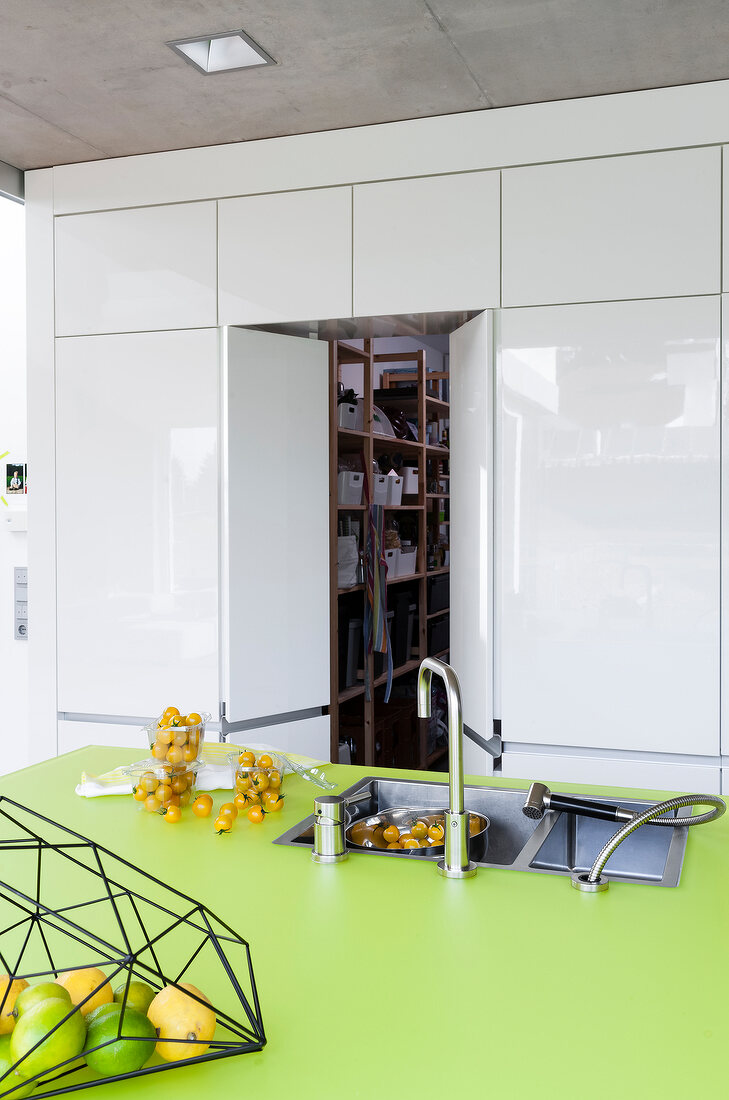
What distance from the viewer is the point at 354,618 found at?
172 inches

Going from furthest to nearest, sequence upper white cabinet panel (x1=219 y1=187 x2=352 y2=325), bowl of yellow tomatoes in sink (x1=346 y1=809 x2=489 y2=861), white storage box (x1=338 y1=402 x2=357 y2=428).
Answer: white storage box (x1=338 y1=402 x2=357 y2=428)
upper white cabinet panel (x1=219 y1=187 x2=352 y2=325)
bowl of yellow tomatoes in sink (x1=346 y1=809 x2=489 y2=861)

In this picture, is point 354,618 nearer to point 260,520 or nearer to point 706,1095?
point 260,520

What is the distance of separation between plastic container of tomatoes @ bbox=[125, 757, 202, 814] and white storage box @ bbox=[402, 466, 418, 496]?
3.33m

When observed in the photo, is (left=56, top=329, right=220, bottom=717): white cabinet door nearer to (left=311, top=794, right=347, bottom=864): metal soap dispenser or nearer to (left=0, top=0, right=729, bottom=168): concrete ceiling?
(left=0, top=0, right=729, bottom=168): concrete ceiling

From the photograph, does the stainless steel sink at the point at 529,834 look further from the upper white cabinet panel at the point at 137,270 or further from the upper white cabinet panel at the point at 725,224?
the upper white cabinet panel at the point at 137,270

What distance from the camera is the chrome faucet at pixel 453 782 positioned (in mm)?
1409

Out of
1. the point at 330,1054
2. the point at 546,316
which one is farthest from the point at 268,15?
the point at 330,1054

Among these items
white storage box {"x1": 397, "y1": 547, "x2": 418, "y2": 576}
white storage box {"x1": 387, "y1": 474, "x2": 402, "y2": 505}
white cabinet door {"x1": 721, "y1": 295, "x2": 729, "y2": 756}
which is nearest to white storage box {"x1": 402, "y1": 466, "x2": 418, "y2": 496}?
white storage box {"x1": 387, "y1": 474, "x2": 402, "y2": 505}

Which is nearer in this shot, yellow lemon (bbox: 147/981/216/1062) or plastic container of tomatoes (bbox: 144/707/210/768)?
yellow lemon (bbox: 147/981/216/1062)

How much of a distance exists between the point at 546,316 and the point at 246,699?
1.55 m

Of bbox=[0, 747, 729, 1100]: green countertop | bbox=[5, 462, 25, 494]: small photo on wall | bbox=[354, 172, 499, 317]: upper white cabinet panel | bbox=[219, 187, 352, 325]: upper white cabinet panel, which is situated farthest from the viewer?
bbox=[5, 462, 25, 494]: small photo on wall

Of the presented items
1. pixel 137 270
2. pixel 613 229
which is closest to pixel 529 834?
pixel 613 229

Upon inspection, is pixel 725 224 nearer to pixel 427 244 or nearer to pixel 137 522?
pixel 427 244

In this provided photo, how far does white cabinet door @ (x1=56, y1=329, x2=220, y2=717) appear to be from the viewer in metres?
3.17
